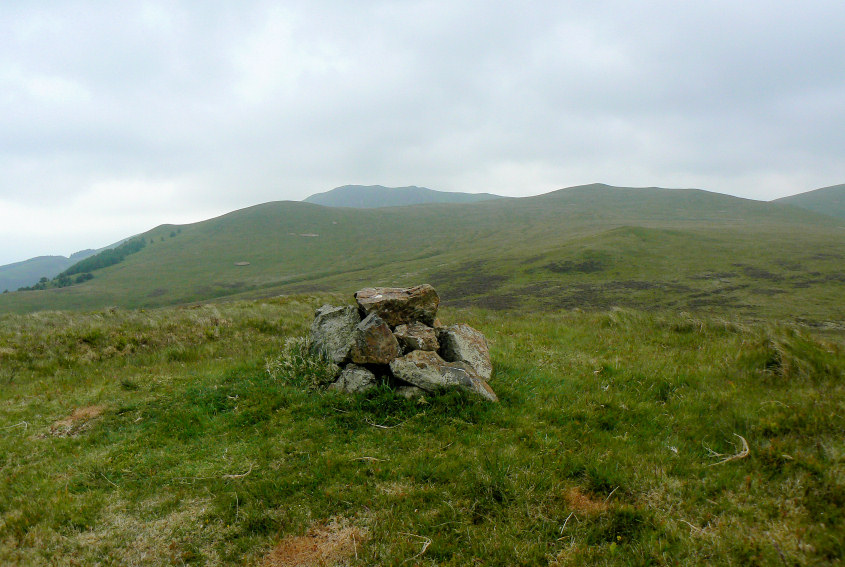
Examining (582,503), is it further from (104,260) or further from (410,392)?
(104,260)

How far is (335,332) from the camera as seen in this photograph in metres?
9.87

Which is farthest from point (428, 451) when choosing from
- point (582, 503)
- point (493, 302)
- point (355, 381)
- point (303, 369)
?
point (493, 302)

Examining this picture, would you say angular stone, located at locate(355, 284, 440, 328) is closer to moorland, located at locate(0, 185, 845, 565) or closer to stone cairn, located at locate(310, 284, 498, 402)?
stone cairn, located at locate(310, 284, 498, 402)

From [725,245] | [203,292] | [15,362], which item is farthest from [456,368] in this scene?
[203,292]

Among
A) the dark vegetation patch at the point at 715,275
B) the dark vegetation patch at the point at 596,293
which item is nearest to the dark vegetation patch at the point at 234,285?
the dark vegetation patch at the point at 596,293

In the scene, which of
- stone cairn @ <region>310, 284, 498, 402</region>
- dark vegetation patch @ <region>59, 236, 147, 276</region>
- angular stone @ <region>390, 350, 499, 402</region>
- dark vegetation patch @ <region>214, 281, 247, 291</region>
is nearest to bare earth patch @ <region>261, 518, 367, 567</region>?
stone cairn @ <region>310, 284, 498, 402</region>

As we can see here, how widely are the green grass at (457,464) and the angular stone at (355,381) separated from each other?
14.9 inches

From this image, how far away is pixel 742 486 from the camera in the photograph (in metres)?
4.93

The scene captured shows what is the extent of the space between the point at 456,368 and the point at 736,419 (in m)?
4.65

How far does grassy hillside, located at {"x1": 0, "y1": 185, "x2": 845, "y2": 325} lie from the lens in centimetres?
5072

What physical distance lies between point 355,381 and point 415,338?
5.32 ft

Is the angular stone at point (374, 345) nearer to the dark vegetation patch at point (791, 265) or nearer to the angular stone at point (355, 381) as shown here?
the angular stone at point (355, 381)

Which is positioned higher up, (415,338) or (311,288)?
(415,338)

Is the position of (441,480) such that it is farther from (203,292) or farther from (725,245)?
(203,292)
